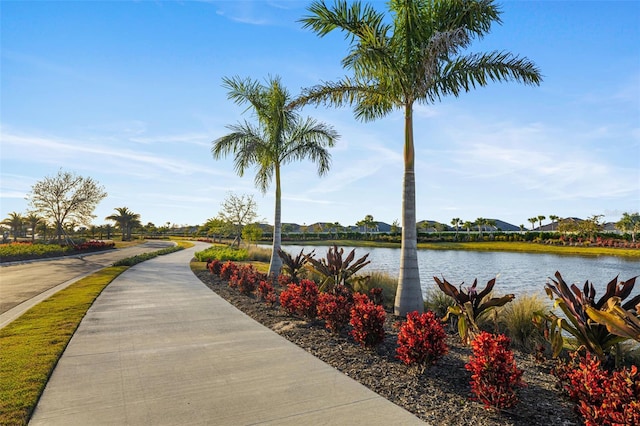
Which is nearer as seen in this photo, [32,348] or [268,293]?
[32,348]

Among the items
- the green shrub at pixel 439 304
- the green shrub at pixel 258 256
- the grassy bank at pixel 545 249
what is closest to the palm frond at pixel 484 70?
the green shrub at pixel 439 304

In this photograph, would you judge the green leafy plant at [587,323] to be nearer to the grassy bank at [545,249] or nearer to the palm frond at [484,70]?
the palm frond at [484,70]

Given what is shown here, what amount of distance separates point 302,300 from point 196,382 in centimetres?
334

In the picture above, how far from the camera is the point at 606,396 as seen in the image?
3057mm

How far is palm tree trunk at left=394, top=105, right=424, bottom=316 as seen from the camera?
8055mm

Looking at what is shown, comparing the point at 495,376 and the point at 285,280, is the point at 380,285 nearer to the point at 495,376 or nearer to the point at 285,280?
the point at 285,280

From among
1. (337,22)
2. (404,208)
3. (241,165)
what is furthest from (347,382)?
(241,165)

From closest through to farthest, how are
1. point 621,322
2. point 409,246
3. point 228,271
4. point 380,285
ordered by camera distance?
point 621,322 < point 409,246 < point 380,285 < point 228,271

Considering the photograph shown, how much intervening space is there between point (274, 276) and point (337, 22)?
930cm

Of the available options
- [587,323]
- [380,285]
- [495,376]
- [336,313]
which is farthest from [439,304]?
[495,376]

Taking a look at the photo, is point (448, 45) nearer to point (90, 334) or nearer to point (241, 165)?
point (90, 334)

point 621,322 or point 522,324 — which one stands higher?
point 621,322

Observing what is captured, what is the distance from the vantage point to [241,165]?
51.3 ft

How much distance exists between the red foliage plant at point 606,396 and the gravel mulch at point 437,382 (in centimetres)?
43
